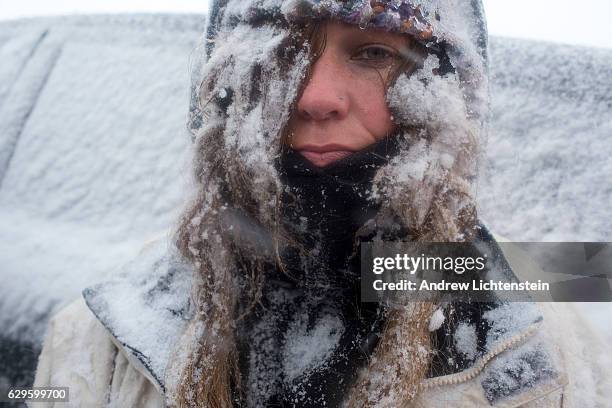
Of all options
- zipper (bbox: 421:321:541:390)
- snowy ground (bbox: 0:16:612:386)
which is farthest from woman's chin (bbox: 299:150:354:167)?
zipper (bbox: 421:321:541:390)

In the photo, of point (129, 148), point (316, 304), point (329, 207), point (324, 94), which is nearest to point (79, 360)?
point (316, 304)

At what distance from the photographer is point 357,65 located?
98cm

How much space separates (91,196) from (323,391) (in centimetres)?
179

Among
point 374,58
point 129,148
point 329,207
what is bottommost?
point 329,207

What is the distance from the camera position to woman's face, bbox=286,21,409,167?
96 centimetres

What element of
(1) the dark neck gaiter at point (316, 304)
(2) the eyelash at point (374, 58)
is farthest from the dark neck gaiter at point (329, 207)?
(2) the eyelash at point (374, 58)

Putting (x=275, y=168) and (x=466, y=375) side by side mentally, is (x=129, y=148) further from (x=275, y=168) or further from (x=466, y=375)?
(x=466, y=375)

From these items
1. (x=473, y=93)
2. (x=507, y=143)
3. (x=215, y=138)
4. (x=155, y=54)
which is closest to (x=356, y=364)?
(x=215, y=138)

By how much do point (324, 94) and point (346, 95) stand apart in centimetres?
5

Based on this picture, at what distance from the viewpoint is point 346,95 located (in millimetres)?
962

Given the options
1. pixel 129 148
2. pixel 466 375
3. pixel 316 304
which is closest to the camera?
pixel 466 375

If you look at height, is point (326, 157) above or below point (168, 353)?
above

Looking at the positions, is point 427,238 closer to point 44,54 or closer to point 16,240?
point 16,240

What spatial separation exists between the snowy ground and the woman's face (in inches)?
13.3
